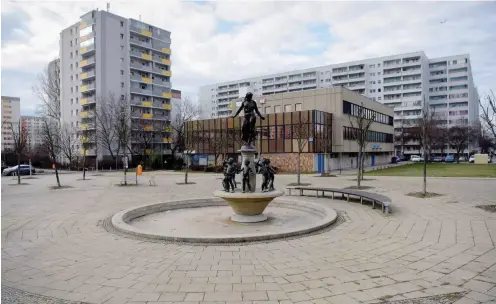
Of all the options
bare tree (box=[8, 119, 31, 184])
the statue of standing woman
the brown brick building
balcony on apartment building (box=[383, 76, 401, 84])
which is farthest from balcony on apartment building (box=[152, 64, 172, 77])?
the statue of standing woman

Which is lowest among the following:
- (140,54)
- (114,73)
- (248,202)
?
(248,202)

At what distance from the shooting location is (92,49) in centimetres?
6550

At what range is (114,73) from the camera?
68125mm

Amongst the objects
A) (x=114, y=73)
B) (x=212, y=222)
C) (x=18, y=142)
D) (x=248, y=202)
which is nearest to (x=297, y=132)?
(x=18, y=142)

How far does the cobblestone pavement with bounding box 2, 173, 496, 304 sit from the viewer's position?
5.37 m

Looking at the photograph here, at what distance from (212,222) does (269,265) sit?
4.76 m

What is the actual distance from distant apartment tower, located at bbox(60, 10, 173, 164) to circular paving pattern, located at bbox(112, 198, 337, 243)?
52402 millimetres

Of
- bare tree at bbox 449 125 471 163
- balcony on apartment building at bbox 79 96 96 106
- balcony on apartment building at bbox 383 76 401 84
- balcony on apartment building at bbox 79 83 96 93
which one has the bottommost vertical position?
bare tree at bbox 449 125 471 163

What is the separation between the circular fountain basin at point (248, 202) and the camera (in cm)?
1031

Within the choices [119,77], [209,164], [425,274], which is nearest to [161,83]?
[119,77]

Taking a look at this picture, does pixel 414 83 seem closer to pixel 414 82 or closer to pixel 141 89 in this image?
pixel 414 82

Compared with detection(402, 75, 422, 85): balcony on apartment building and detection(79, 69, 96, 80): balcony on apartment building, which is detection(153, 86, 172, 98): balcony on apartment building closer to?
detection(79, 69, 96, 80): balcony on apartment building

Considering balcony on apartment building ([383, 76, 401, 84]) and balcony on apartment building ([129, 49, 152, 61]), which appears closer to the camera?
balcony on apartment building ([129, 49, 152, 61])

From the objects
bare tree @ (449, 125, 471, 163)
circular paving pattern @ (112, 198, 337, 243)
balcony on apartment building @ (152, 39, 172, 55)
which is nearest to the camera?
circular paving pattern @ (112, 198, 337, 243)
